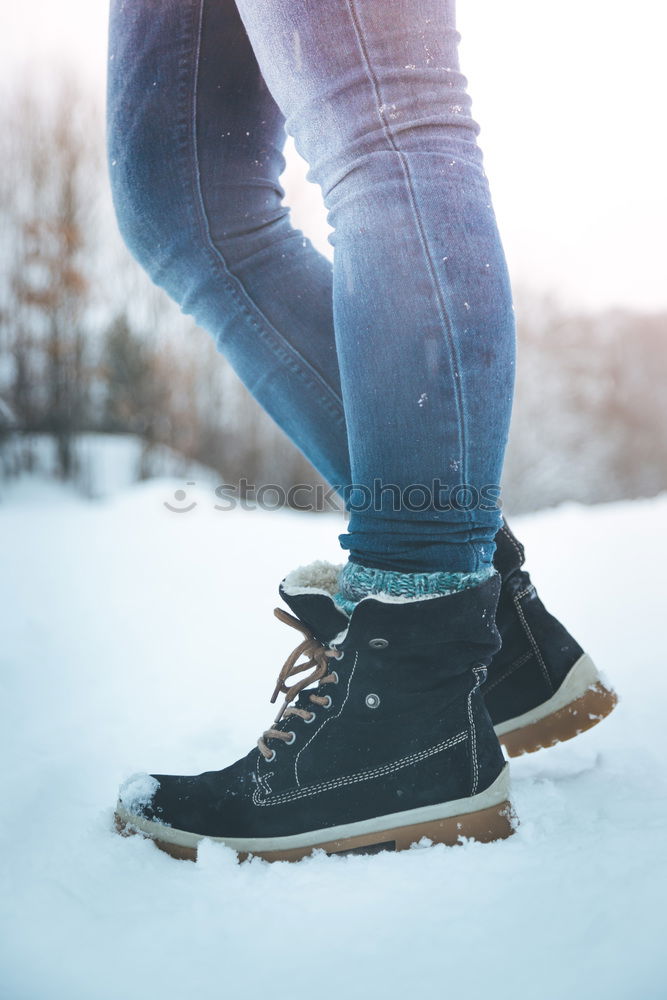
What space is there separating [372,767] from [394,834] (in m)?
0.06

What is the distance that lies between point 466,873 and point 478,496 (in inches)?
12.0

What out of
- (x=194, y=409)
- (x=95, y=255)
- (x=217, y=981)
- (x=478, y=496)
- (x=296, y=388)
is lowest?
(x=217, y=981)

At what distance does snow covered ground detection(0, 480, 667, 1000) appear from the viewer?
438mm

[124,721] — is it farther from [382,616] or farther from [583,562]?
[583,562]

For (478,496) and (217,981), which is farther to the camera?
(478,496)

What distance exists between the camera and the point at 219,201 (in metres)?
0.76

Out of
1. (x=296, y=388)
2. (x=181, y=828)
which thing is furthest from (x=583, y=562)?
(x=181, y=828)

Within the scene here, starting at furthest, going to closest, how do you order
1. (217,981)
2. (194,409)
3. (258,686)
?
(194,409)
(258,686)
(217,981)

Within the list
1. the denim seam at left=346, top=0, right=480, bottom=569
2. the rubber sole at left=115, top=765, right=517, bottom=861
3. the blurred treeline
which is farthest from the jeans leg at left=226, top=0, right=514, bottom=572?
the blurred treeline

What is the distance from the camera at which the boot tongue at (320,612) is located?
0.62 m

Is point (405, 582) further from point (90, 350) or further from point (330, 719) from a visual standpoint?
point (90, 350)

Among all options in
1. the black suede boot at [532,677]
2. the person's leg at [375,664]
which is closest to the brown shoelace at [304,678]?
the person's leg at [375,664]

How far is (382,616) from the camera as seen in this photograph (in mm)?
572

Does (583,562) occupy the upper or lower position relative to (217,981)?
upper
